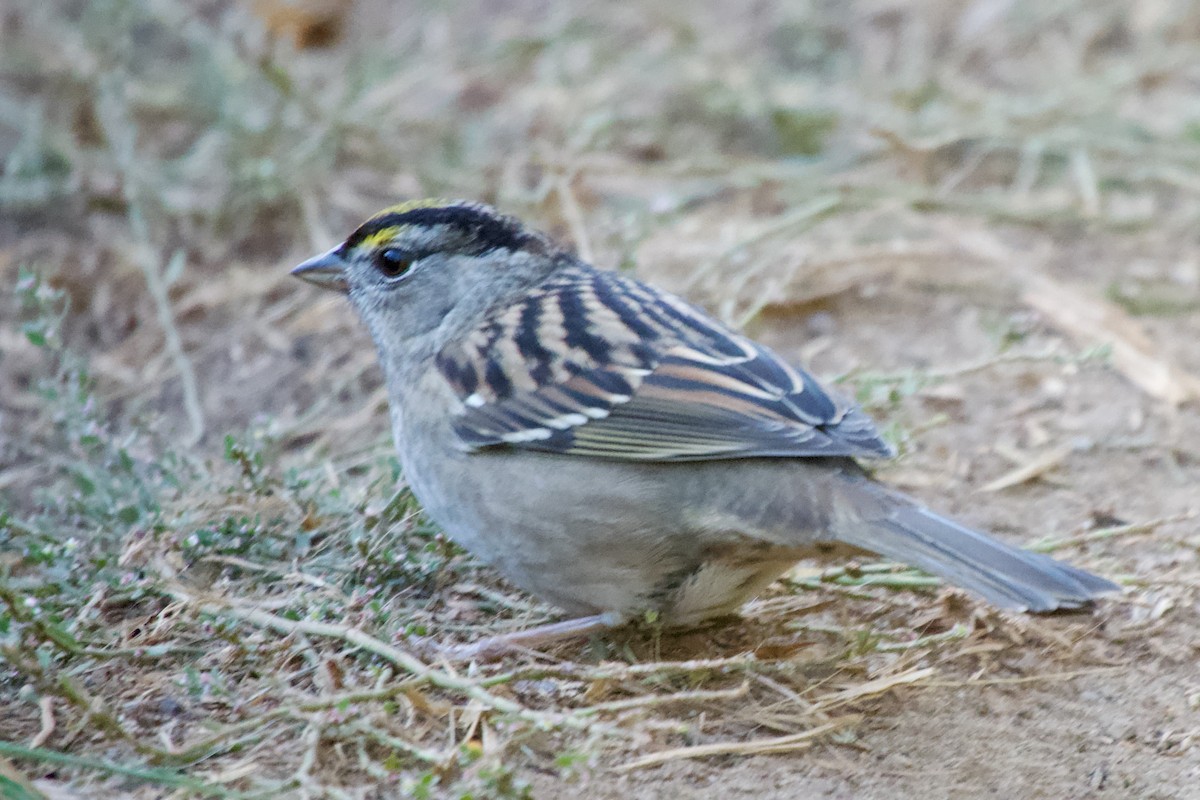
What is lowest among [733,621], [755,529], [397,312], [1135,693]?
[1135,693]

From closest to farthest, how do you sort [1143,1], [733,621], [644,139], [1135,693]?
[1135,693]
[733,621]
[644,139]
[1143,1]

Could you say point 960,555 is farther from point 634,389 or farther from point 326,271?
point 326,271

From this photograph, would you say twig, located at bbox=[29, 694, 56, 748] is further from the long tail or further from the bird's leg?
the long tail

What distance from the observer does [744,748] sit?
9.53 feet

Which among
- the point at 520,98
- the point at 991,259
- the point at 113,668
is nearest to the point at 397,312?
the point at 113,668

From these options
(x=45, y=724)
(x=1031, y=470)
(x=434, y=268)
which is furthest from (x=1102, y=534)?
(x=45, y=724)

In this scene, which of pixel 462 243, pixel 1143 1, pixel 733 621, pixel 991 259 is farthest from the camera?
pixel 1143 1

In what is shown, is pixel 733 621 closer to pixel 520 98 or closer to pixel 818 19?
pixel 520 98

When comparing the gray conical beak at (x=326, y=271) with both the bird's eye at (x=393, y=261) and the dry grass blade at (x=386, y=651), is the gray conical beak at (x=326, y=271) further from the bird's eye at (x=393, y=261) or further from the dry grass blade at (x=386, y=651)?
the dry grass blade at (x=386, y=651)

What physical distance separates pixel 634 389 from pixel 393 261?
2.76ft

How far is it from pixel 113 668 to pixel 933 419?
244cm

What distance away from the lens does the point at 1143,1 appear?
7.78m

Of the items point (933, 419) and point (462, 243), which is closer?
point (462, 243)

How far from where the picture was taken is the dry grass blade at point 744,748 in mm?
2826
